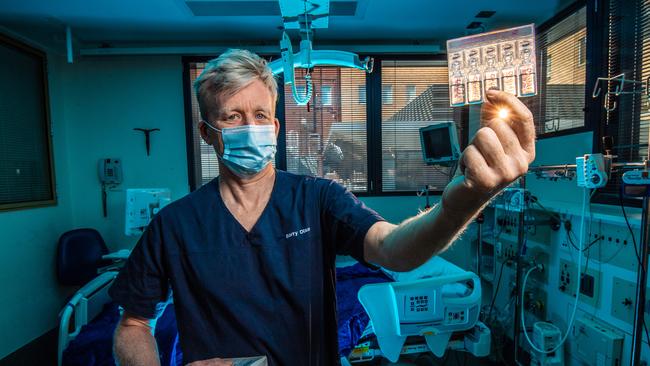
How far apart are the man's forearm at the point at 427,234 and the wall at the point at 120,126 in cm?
328

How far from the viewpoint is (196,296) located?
2.72ft

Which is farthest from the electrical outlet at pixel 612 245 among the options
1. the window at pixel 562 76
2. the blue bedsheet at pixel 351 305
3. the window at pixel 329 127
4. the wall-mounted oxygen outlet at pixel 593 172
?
the window at pixel 329 127

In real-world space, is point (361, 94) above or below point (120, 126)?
above

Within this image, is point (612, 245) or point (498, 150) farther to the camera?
point (612, 245)

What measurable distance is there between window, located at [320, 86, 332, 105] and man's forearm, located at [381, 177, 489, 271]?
2.94 metres

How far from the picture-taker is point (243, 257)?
817 mm

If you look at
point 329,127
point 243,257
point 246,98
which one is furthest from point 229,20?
point 243,257

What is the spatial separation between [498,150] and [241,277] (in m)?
0.64

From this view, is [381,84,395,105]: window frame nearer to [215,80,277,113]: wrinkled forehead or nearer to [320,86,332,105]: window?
[320,86,332,105]: window

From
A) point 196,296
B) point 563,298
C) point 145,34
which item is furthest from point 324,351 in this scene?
point 145,34

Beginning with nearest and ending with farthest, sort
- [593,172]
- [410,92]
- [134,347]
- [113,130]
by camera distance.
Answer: [134,347]
[593,172]
[113,130]
[410,92]

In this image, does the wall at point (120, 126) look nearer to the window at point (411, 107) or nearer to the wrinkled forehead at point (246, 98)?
the window at point (411, 107)

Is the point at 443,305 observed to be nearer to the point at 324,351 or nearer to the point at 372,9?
the point at 324,351

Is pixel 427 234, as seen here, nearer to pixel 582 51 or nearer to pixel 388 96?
pixel 582 51
